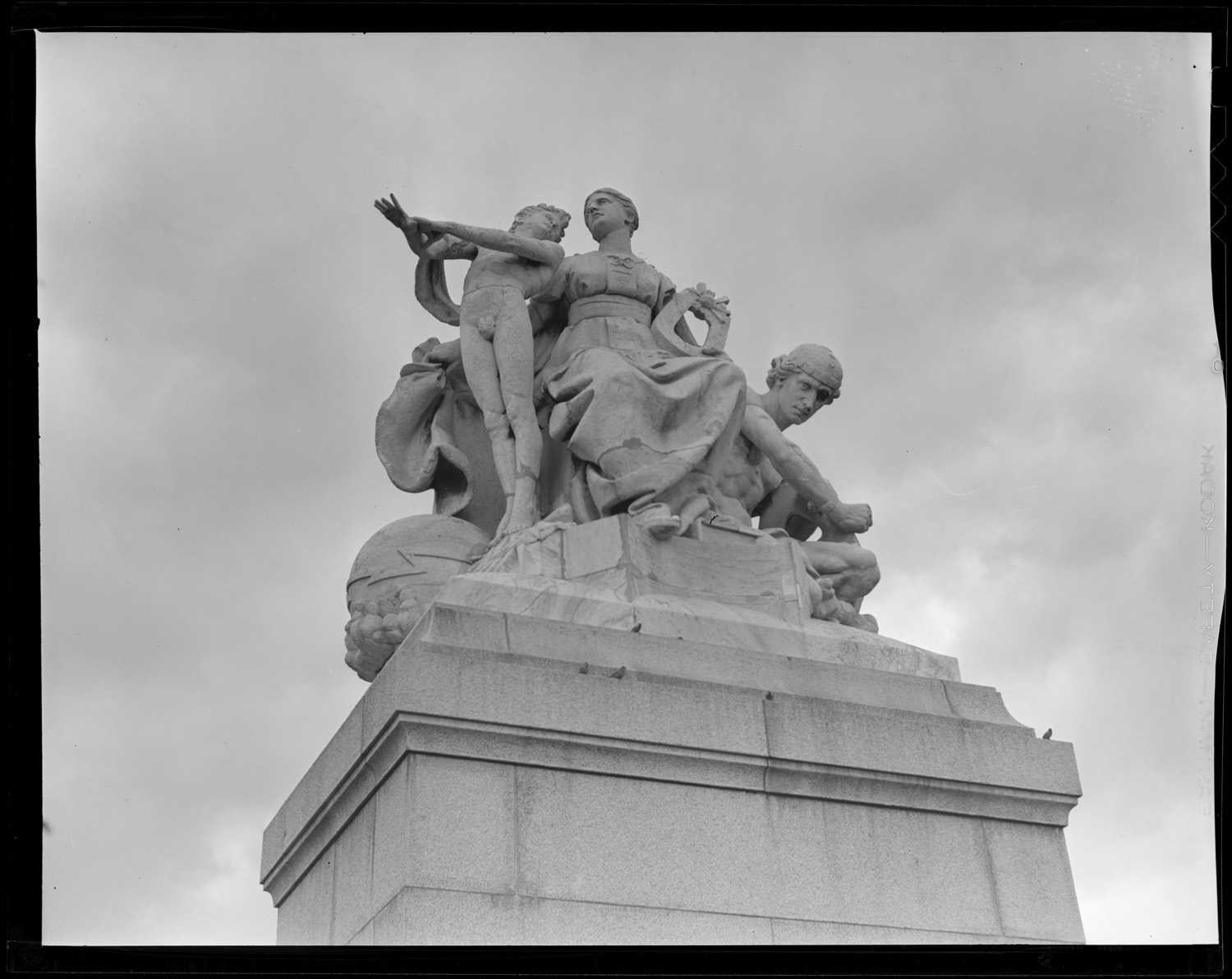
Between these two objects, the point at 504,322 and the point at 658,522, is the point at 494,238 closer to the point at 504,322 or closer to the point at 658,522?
the point at 504,322

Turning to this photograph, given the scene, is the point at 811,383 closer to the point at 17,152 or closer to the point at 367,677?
the point at 367,677

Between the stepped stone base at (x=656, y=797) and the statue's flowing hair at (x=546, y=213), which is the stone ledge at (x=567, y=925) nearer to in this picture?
the stepped stone base at (x=656, y=797)

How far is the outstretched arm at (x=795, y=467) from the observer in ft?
36.1

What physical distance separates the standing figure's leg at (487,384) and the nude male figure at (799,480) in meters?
1.28

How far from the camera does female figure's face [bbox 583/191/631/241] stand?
39.3 ft

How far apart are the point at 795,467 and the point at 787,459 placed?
0.22ft

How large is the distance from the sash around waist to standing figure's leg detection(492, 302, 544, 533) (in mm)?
491

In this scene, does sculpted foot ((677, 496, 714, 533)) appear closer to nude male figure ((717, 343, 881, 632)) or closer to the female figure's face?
nude male figure ((717, 343, 881, 632))

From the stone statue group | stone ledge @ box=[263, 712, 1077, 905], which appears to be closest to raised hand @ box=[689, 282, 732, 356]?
the stone statue group

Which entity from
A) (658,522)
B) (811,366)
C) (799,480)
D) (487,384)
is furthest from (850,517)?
(487,384)

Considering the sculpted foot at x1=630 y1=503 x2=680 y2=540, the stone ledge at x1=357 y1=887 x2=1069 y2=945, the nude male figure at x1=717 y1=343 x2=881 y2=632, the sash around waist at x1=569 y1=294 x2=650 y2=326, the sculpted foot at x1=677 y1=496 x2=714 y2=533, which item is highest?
the sash around waist at x1=569 y1=294 x2=650 y2=326

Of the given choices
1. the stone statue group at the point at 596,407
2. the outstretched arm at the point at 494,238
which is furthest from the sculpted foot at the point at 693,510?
the outstretched arm at the point at 494,238

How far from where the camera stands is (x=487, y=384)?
11.0 metres
